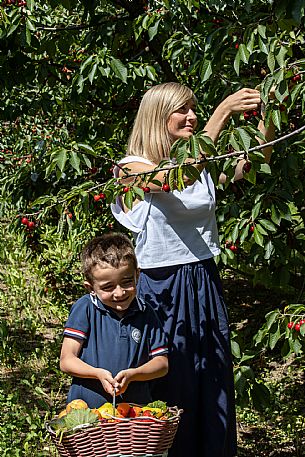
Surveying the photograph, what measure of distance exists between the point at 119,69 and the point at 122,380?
1.75 meters

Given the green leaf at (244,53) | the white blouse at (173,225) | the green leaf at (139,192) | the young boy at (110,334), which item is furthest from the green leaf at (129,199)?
the green leaf at (244,53)

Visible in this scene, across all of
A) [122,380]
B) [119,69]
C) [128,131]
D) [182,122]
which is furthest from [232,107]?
[128,131]

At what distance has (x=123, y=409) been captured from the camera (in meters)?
2.53

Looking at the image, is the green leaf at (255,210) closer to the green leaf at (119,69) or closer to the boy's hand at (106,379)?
the green leaf at (119,69)

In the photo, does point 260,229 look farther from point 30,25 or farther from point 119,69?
point 30,25

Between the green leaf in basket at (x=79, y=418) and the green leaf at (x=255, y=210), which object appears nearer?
the green leaf in basket at (x=79, y=418)

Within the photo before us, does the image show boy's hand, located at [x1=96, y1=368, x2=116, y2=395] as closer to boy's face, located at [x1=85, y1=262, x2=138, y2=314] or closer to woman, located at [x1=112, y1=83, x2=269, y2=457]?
boy's face, located at [x1=85, y1=262, x2=138, y2=314]

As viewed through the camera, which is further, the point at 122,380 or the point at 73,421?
the point at 122,380

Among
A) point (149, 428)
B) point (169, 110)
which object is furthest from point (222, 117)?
point (149, 428)

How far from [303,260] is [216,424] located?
3.84ft

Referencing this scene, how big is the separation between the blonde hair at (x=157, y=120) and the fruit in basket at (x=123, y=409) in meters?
0.88

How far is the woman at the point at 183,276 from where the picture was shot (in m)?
2.99

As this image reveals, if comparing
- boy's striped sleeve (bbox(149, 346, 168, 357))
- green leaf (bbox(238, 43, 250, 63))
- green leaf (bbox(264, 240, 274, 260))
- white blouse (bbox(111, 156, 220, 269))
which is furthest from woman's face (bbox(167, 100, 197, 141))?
green leaf (bbox(264, 240, 274, 260))

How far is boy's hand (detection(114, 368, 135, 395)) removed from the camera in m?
2.57
